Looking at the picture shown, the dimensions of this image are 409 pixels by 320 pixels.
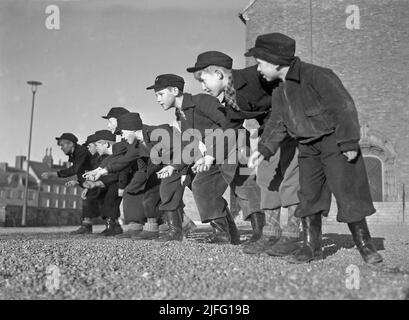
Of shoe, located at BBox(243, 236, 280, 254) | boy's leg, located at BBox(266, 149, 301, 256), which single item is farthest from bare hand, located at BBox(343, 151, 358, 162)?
shoe, located at BBox(243, 236, 280, 254)

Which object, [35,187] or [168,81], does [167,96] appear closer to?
[168,81]

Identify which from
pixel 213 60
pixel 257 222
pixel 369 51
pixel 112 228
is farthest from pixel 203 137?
pixel 369 51

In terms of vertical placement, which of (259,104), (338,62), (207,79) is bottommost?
(259,104)

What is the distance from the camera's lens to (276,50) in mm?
3930

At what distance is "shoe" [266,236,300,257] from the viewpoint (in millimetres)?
4348

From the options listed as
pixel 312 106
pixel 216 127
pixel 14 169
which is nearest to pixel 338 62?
pixel 216 127

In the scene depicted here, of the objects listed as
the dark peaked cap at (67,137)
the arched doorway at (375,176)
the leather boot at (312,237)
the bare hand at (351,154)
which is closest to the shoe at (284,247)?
the leather boot at (312,237)

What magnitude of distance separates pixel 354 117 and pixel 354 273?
1.23m

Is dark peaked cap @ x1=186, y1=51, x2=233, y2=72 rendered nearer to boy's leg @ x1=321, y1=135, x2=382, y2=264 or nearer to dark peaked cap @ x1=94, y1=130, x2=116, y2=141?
boy's leg @ x1=321, y1=135, x2=382, y2=264

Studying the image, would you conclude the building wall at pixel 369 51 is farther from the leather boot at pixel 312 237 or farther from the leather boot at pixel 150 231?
the leather boot at pixel 312 237

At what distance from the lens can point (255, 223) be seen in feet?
18.3

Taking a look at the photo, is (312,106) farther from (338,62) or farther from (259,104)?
(338,62)

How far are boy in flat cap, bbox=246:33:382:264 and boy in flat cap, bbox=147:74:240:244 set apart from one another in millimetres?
1461

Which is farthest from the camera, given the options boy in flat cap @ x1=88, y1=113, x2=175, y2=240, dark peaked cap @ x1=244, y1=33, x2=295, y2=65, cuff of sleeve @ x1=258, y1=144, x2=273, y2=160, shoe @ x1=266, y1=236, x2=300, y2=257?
boy in flat cap @ x1=88, y1=113, x2=175, y2=240
